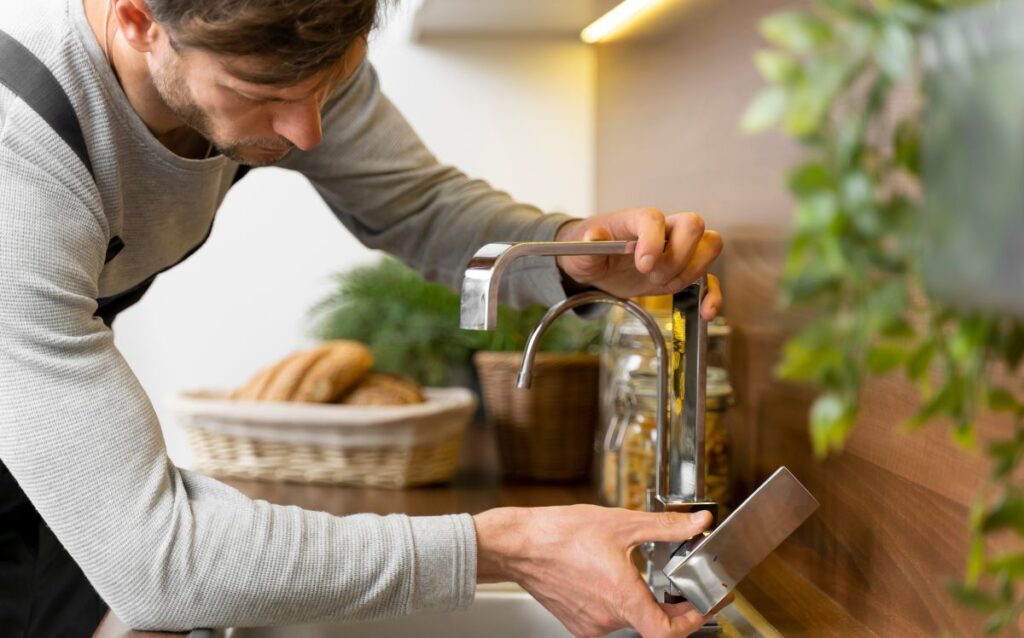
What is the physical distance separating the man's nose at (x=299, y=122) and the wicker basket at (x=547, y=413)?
68 centimetres

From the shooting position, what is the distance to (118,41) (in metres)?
0.96

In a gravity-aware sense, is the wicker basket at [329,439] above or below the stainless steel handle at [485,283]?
below

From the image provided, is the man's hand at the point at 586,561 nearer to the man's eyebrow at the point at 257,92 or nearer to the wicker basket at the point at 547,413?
the man's eyebrow at the point at 257,92

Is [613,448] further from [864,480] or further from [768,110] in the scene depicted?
[768,110]

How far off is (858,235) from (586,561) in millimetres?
534

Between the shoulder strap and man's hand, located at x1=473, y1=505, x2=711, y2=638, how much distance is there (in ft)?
1.41

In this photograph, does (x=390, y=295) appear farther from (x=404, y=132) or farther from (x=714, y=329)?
(x=714, y=329)

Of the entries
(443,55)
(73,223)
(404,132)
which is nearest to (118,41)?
(73,223)

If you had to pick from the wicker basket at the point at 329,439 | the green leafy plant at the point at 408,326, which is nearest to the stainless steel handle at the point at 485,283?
the wicker basket at the point at 329,439

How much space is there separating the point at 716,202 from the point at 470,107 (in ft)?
2.90

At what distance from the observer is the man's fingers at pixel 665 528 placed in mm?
868

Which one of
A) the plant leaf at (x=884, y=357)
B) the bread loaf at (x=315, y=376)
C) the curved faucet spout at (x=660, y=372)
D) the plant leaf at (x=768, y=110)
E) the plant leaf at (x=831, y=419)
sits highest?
the plant leaf at (x=768, y=110)

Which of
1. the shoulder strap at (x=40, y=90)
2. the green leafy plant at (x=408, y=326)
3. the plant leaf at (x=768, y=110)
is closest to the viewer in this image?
the plant leaf at (x=768, y=110)

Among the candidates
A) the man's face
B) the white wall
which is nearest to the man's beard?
the man's face
